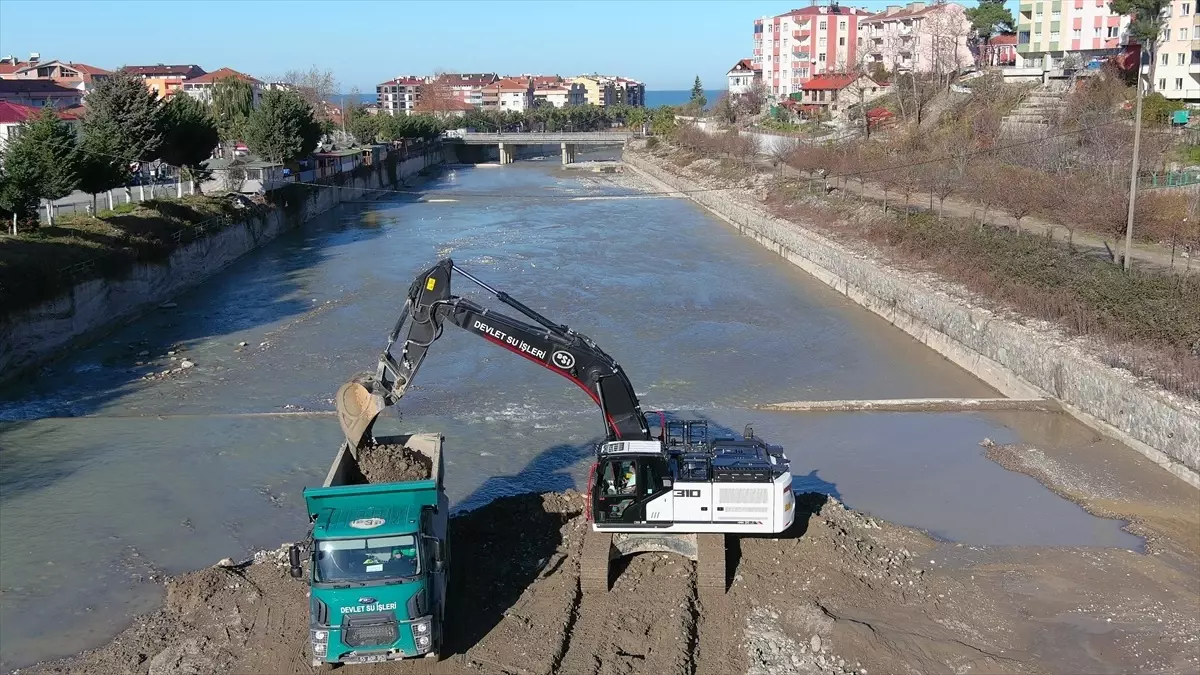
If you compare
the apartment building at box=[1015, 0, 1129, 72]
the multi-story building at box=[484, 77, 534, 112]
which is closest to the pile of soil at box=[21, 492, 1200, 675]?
the apartment building at box=[1015, 0, 1129, 72]

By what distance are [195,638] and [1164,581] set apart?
10608mm

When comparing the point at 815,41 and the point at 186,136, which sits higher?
the point at 815,41

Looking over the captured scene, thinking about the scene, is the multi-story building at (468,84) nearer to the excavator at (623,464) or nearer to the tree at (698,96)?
the tree at (698,96)

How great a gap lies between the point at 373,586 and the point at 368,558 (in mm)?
282

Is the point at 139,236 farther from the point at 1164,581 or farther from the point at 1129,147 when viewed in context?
the point at 1129,147

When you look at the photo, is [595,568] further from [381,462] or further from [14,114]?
[14,114]

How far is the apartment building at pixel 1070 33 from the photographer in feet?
161

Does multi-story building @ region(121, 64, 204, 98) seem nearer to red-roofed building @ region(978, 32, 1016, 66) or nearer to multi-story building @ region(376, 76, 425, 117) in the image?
multi-story building @ region(376, 76, 425, 117)

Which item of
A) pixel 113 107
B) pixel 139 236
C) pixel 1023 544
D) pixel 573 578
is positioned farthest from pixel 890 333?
pixel 113 107

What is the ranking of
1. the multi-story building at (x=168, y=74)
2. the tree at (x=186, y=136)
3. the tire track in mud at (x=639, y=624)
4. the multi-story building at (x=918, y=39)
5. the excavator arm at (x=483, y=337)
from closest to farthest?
the tire track in mud at (x=639, y=624)
the excavator arm at (x=483, y=337)
the tree at (x=186, y=136)
the multi-story building at (x=918, y=39)
the multi-story building at (x=168, y=74)

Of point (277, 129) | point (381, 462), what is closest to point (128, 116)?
point (277, 129)

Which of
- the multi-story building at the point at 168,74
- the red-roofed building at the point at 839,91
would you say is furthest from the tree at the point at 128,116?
the multi-story building at the point at 168,74

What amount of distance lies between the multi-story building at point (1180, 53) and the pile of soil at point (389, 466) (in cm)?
3956

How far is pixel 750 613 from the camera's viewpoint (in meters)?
10.0
